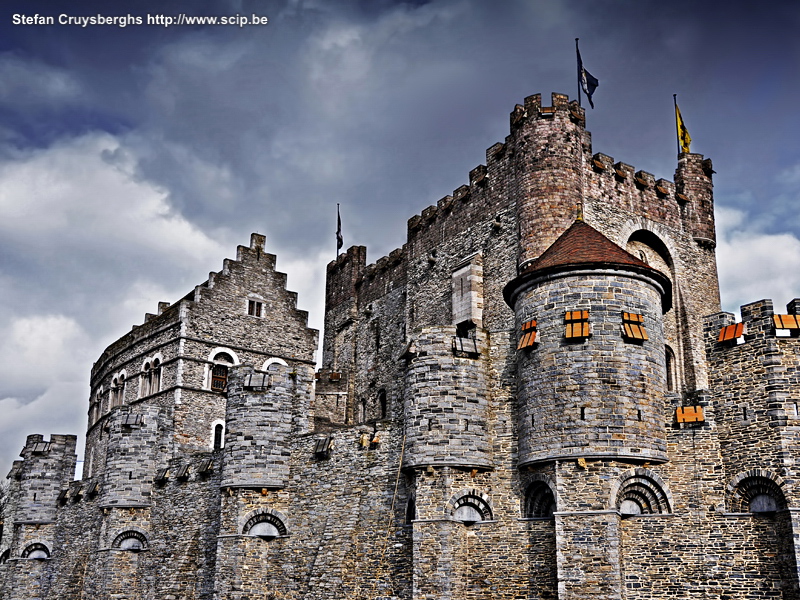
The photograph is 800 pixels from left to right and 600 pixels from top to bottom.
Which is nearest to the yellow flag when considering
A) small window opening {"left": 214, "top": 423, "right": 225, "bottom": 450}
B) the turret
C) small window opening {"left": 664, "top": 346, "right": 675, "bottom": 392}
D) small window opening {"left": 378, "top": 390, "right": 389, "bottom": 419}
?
the turret

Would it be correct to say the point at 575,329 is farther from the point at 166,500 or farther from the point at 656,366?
the point at 166,500

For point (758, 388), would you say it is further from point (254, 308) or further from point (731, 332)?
point (254, 308)

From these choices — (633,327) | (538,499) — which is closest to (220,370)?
(538,499)

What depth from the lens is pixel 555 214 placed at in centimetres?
2794

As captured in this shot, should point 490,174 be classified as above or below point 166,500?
above

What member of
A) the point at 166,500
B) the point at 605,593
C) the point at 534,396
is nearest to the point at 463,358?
the point at 534,396

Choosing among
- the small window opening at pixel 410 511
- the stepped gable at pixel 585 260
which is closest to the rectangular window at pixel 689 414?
the stepped gable at pixel 585 260

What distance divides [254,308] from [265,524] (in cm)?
1410

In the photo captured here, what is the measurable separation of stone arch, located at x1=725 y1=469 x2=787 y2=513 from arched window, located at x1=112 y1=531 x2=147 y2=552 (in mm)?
20900

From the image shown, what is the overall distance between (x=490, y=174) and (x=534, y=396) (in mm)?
11098

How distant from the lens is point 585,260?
22094 millimetres

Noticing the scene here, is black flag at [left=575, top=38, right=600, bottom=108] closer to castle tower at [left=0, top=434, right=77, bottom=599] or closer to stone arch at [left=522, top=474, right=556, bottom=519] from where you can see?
stone arch at [left=522, top=474, right=556, bottom=519]

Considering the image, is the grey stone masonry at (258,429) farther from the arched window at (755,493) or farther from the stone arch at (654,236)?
the arched window at (755,493)

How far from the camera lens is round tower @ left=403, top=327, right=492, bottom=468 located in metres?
23.0
